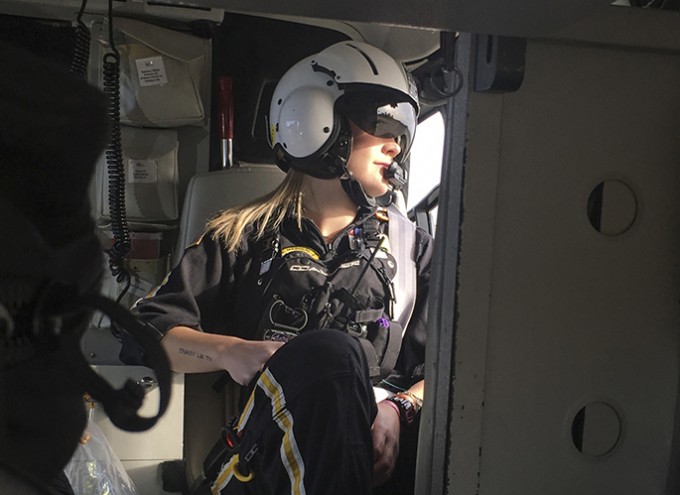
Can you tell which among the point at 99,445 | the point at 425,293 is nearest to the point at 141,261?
the point at 99,445

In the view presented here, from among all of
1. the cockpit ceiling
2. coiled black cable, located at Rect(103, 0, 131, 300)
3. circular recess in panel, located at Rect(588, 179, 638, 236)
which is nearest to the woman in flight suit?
coiled black cable, located at Rect(103, 0, 131, 300)

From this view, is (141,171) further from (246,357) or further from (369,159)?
(246,357)

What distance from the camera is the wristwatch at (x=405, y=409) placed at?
1.53 meters

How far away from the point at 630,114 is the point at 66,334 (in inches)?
26.9

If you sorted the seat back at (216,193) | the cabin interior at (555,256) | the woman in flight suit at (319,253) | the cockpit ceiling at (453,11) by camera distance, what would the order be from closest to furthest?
the cockpit ceiling at (453,11), the cabin interior at (555,256), the woman in flight suit at (319,253), the seat back at (216,193)

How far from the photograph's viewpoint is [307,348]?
1.16 meters

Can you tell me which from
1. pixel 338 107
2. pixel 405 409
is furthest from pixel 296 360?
pixel 338 107

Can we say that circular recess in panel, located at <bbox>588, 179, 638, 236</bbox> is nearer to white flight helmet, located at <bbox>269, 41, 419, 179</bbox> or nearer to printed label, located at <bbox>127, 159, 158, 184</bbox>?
white flight helmet, located at <bbox>269, 41, 419, 179</bbox>

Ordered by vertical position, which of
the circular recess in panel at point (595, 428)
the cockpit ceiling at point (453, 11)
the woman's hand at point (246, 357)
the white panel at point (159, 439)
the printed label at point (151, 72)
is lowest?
the white panel at point (159, 439)

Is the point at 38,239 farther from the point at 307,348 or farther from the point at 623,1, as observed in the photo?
the point at 623,1

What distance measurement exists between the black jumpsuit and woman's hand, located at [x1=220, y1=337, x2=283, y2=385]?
3.8 inches

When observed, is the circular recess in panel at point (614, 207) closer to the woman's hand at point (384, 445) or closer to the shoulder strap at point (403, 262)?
the woman's hand at point (384, 445)

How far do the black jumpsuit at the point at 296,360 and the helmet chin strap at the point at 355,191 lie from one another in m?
0.04

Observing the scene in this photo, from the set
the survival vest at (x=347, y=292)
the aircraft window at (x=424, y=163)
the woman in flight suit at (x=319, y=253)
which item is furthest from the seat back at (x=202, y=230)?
the aircraft window at (x=424, y=163)
